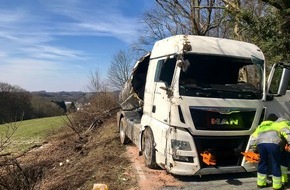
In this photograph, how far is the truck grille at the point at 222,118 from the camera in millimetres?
6746

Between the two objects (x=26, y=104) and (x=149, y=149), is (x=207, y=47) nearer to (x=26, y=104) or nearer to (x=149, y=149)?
(x=149, y=149)

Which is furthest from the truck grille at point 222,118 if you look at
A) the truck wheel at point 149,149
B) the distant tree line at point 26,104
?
the distant tree line at point 26,104

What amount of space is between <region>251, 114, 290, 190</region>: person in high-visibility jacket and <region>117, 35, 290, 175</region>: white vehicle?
1.25 ft

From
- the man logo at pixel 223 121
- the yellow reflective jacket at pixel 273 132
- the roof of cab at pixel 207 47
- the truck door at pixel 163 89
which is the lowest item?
the yellow reflective jacket at pixel 273 132

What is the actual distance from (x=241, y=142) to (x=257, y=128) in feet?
1.43

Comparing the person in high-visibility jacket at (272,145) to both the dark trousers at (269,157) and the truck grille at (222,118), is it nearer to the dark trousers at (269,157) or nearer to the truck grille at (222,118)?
the dark trousers at (269,157)

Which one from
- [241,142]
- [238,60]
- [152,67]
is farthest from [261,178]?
[152,67]

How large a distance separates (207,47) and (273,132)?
214cm

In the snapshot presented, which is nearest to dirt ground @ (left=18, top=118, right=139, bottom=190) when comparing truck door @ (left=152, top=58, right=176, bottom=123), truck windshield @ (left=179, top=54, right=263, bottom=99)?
truck door @ (left=152, top=58, right=176, bottom=123)

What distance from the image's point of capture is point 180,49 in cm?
709

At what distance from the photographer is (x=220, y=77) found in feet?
25.2

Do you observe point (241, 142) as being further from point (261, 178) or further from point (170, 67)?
point (170, 67)

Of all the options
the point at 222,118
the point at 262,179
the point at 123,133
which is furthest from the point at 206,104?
the point at 123,133

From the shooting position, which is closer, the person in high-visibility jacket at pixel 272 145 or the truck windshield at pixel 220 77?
the person in high-visibility jacket at pixel 272 145
